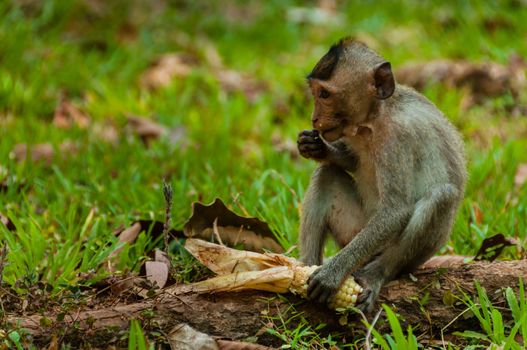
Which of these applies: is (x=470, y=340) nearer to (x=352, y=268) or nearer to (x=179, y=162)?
(x=352, y=268)

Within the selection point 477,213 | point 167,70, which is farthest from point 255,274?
point 167,70

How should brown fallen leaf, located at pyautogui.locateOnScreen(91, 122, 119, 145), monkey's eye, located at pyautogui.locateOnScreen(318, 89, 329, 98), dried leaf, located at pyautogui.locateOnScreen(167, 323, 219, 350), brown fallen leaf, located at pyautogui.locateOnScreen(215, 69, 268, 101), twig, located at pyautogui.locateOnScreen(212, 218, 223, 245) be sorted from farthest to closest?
brown fallen leaf, located at pyautogui.locateOnScreen(215, 69, 268, 101)
brown fallen leaf, located at pyautogui.locateOnScreen(91, 122, 119, 145)
twig, located at pyautogui.locateOnScreen(212, 218, 223, 245)
monkey's eye, located at pyautogui.locateOnScreen(318, 89, 329, 98)
dried leaf, located at pyautogui.locateOnScreen(167, 323, 219, 350)

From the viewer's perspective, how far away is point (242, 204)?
664 cm

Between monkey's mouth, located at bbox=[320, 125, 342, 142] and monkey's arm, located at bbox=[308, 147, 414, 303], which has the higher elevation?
monkey's mouth, located at bbox=[320, 125, 342, 142]

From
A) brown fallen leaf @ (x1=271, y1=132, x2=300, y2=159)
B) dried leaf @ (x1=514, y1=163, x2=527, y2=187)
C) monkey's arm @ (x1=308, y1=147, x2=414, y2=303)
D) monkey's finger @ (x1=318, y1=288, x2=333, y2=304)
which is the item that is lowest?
brown fallen leaf @ (x1=271, y1=132, x2=300, y2=159)

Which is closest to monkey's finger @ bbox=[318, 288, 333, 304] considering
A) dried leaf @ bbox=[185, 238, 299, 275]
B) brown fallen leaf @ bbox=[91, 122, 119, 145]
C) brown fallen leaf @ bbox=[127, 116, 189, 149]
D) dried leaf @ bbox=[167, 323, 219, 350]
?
dried leaf @ bbox=[185, 238, 299, 275]

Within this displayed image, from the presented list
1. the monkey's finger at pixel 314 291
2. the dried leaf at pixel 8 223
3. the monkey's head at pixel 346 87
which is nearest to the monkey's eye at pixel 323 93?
the monkey's head at pixel 346 87

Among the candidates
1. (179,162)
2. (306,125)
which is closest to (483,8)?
(306,125)

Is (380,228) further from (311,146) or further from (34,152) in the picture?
(34,152)

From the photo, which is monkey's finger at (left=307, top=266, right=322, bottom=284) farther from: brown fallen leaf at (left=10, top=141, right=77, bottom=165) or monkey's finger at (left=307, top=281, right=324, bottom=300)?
brown fallen leaf at (left=10, top=141, right=77, bottom=165)

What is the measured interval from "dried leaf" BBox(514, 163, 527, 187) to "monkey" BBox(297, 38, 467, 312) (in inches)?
80.0

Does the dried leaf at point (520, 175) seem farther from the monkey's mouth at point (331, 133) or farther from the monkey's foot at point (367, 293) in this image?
the monkey's foot at point (367, 293)

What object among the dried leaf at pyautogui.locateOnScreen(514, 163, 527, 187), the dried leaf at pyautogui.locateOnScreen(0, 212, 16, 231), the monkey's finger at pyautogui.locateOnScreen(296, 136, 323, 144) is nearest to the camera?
the monkey's finger at pyautogui.locateOnScreen(296, 136, 323, 144)

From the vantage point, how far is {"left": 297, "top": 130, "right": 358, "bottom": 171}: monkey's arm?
5.65 meters
